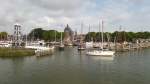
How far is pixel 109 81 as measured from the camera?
1676 inches

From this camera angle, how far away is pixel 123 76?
47094 millimetres

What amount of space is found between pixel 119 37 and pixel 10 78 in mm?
100575

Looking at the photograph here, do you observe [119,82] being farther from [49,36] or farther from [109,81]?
[49,36]

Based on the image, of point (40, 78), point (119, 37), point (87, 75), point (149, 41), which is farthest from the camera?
point (149, 41)

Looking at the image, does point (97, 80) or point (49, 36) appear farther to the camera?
point (49, 36)

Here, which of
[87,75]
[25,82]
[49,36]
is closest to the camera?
[25,82]

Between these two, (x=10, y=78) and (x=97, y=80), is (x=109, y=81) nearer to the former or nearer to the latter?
(x=97, y=80)

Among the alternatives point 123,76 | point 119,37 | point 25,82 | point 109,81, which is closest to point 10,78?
point 25,82

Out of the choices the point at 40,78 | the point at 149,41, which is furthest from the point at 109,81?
the point at 149,41

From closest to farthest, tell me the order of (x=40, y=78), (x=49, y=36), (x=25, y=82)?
(x=25, y=82) < (x=40, y=78) < (x=49, y=36)

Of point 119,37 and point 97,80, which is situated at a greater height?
point 119,37

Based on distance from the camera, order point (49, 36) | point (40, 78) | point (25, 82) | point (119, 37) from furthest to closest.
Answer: point (49, 36) → point (119, 37) → point (40, 78) → point (25, 82)

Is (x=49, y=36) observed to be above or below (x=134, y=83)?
above

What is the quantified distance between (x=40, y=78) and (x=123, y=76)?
14.7m
